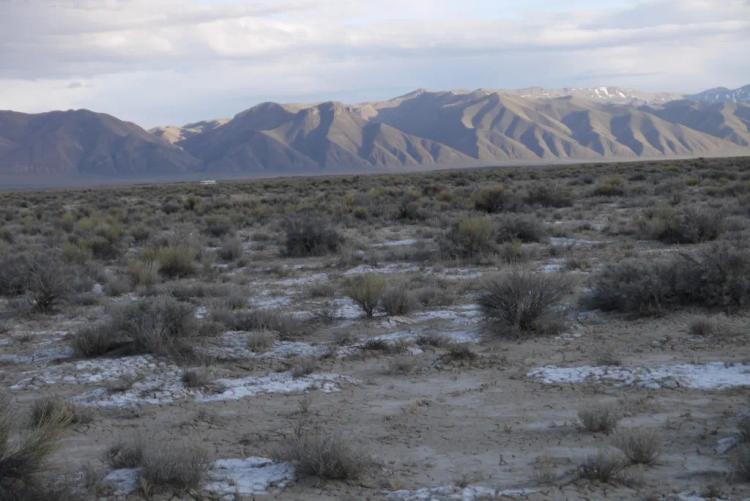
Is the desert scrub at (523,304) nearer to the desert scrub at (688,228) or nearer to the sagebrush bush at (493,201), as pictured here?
the desert scrub at (688,228)

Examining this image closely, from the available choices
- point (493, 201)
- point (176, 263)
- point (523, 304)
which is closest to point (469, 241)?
point (176, 263)

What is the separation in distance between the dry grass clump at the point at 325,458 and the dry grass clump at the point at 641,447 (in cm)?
203

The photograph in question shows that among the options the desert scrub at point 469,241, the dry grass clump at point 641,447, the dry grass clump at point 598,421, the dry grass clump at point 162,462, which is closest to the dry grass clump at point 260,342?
the dry grass clump at point 162,462

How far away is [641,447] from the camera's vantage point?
6254 millimetres

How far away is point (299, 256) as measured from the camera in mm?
20016

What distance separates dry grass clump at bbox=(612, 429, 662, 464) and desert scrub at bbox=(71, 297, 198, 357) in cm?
550

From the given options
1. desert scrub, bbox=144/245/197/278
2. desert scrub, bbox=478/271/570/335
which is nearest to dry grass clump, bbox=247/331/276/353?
desert scrub, bbox=478/271/570/335

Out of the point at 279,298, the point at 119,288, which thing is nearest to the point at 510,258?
the point at 279,298

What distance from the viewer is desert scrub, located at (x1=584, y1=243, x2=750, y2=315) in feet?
36.6

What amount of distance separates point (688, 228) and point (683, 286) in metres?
7.45

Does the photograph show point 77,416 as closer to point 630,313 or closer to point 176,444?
point 176,444

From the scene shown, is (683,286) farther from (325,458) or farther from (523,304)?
(325,458)

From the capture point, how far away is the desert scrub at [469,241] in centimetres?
1762

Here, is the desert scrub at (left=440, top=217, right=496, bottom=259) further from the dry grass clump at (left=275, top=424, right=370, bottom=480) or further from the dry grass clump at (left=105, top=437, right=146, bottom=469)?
the dry grass clump at (left=105, top=437, right=146, bottom=469)
